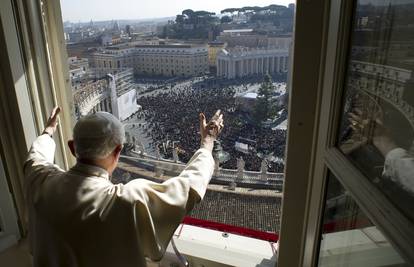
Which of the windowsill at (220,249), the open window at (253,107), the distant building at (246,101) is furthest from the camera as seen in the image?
the windowsill at (220,249)

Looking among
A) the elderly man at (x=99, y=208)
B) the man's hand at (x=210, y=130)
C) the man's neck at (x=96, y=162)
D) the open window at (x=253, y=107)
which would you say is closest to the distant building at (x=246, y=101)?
the open window at (x=253, y=107)

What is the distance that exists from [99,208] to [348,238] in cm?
69

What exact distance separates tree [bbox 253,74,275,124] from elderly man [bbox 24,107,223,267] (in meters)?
0.37

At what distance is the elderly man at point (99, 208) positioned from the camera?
0.89 metres

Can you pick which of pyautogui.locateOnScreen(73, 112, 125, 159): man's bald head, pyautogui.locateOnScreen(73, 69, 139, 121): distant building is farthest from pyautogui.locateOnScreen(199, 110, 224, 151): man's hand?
pyautogui.locateOnScreen(73, 69, 139, 121): distant building

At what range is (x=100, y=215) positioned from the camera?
0.88 metres

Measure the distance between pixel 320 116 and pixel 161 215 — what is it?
56cm

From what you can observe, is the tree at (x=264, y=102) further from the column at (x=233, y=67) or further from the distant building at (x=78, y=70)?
the distant building at (x=78, y=70)

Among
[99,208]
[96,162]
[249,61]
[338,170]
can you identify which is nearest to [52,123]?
[96,162]

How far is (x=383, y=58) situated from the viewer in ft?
2.07

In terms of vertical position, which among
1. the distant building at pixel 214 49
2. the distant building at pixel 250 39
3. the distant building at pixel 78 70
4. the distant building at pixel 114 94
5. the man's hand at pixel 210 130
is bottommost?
the man's hand at pixel 210 130

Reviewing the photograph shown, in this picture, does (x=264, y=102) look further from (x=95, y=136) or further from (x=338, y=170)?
(x=95, y=136)

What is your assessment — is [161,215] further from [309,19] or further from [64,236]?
[309,19]

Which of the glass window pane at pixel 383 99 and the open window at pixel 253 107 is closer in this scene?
the glass window pane at pixel 383 99
